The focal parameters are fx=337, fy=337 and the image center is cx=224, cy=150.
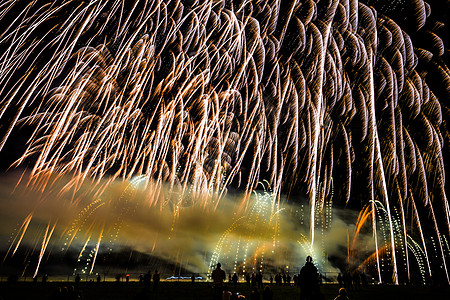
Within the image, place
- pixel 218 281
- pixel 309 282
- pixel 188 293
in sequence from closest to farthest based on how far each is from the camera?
pixel 309 282 → pixel 218 281 → pixel 188 293

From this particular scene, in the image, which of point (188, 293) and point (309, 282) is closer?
point (309, 282)

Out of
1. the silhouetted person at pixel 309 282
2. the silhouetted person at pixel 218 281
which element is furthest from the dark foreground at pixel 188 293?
the silhouetted person at pixel 309 282

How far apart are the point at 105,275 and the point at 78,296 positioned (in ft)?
78.1

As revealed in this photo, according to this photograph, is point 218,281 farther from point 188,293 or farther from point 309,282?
point 188,293

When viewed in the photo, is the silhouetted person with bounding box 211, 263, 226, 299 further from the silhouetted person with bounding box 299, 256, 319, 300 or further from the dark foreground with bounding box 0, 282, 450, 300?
the silhouetted person with bounding box 299, 256, 319, 300

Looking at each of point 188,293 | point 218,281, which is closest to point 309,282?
point 218,281

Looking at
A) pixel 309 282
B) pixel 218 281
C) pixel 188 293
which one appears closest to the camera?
pixel 309 282

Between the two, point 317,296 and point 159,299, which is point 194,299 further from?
point 317,296

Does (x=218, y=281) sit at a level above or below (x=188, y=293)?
above

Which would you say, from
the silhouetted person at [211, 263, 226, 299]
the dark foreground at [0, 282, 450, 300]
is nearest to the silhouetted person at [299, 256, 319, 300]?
the silhouetted person at [211, 263, 226, 299]

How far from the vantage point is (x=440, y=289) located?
1819cm

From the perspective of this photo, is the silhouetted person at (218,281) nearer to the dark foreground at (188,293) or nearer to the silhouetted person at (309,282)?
the dark foreground at (188,293)

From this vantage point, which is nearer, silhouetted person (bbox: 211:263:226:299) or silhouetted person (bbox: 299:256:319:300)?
silhouetted person (bbox: 299:256:319:300)

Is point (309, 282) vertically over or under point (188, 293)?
over
